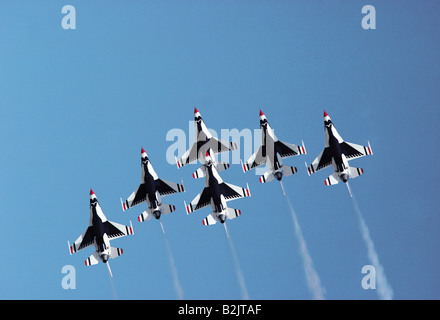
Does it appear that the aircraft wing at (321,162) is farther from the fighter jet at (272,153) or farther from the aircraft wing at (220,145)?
the aircraft wing at (220,145)

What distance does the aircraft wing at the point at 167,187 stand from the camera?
106 metres

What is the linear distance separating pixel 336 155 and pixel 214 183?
537 inches

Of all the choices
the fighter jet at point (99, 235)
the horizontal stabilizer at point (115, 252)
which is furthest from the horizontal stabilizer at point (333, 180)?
the horizontal stabilizer at point (115, 252)

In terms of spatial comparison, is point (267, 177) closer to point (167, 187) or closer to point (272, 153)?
point (272, 153)

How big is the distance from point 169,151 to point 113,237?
1220 cm

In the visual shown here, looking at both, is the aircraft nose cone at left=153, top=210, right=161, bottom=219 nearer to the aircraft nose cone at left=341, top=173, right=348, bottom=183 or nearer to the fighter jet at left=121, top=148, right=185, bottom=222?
the fighter jet at left=121, top=148, right=185, bottom=222

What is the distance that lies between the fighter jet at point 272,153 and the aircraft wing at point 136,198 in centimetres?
1166

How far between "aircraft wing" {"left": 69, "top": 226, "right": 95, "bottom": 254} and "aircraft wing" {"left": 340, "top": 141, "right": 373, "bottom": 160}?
96.7ft

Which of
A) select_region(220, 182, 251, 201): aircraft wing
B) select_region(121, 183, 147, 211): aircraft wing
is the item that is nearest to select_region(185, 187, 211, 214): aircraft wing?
select_region(220, 182, 251, 201): aircraft wing
